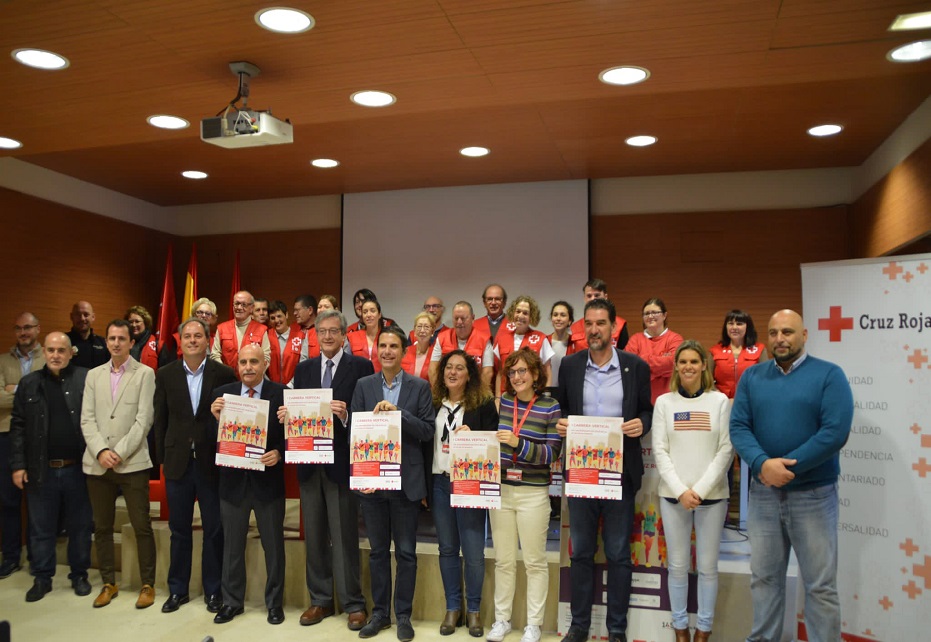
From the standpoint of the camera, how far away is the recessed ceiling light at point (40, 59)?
13.0ft

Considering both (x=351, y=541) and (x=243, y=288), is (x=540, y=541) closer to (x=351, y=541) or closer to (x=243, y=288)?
(x=351, y=541)

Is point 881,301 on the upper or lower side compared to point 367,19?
lower

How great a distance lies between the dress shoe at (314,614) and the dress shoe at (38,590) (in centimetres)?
189

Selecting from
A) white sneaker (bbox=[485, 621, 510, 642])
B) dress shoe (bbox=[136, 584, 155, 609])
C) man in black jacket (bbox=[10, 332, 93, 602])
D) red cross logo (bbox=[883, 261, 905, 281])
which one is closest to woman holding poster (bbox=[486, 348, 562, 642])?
white sneaker (bbox=[485, 621, 510, 642])

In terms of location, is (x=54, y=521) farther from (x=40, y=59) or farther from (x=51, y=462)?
(x=40, y=59)

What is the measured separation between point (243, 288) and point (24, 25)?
521 centimetres

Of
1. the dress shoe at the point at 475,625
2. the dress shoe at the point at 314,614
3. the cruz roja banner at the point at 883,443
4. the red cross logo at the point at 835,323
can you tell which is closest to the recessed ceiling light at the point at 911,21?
the cruz roja banner at the point at 883,443

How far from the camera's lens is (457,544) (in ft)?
13.9

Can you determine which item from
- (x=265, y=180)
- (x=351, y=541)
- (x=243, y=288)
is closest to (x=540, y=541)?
(x=351, y=541)

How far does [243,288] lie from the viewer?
8695 millimetres

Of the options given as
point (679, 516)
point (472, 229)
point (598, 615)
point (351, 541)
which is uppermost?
point (472, 229)

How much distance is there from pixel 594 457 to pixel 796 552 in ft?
3.37

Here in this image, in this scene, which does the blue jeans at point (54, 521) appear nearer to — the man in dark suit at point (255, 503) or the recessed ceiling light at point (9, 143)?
the man in dark suit at point (255, 503)

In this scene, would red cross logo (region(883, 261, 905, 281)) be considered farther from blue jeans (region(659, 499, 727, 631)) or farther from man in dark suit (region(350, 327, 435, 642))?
man in dark suit (region(350, 327, 435, 642))
